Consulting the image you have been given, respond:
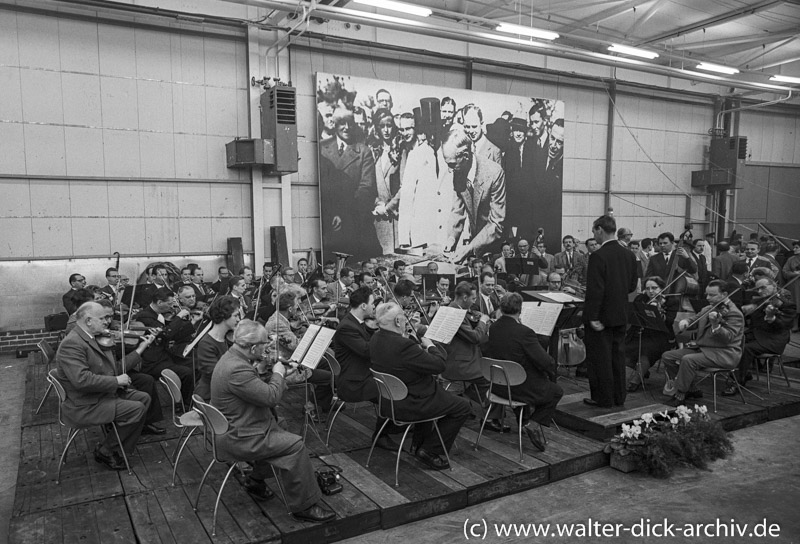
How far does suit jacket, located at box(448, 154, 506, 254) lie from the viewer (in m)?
13.6

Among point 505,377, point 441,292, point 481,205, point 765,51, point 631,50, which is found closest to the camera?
point 505,377

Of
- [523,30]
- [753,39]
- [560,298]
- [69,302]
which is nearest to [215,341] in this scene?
[560,298]

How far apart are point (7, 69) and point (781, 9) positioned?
15.0 m

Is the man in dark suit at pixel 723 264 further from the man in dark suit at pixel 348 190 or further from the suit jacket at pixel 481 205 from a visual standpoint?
the man in dark suit at pixel 348 190

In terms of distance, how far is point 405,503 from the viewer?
14.4 feet

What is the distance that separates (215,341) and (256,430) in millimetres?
1508

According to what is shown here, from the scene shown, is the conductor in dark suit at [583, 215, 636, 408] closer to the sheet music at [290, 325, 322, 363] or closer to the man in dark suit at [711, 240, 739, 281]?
the sheet music at [290, 325, 322, 363]

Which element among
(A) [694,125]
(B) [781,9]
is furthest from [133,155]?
(A) [694,125]

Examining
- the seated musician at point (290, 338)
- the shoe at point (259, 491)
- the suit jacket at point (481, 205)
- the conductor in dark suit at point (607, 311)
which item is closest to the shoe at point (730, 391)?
the conductor in dark suit at point (607, 311)

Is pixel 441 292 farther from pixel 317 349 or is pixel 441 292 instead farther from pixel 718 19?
pixel 718 19

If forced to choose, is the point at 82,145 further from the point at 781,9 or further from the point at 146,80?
the point at 781,9

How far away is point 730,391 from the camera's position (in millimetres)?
7078

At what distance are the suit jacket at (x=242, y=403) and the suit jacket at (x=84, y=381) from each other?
1.26 metres

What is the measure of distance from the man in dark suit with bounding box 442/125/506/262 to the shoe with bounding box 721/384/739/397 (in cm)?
716
